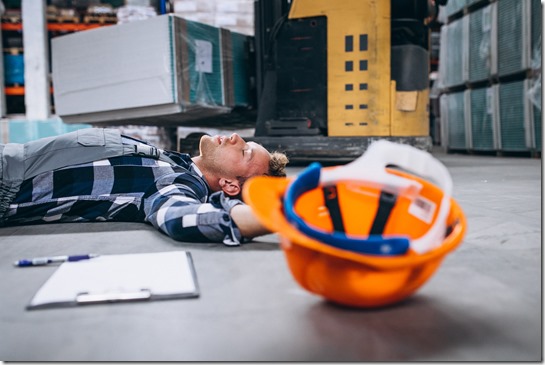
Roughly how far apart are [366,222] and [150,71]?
13.5 ft

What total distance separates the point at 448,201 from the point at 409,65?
14.5ft

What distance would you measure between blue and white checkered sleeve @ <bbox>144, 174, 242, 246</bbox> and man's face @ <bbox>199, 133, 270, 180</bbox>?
232mm

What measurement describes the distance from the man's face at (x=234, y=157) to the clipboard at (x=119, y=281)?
2.40 ft

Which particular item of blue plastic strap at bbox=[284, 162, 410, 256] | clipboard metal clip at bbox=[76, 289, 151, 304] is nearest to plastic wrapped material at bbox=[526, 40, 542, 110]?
blue plastic strap at bbox=[284, 162, 410, 256]

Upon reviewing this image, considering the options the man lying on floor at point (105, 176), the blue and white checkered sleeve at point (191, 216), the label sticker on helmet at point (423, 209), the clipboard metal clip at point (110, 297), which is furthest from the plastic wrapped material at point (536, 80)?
the clipboard metal clip at point (110, 297)

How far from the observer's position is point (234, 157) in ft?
7.38

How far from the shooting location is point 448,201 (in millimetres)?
1067

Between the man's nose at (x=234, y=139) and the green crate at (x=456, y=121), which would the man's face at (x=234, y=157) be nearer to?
the man's nose at (x=234, y=139)

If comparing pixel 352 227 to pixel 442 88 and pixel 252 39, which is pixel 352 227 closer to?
pixel 252 39

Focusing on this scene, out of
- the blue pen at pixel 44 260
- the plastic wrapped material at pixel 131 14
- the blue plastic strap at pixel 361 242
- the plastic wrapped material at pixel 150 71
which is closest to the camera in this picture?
the blue plastic strap at pixel 361 242

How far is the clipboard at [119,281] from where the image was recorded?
121 cm

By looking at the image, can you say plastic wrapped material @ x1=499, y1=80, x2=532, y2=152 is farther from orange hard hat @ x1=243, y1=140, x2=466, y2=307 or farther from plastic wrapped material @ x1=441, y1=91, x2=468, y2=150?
orange hard hat @ x1=243, y1=140, x2=466, y2=307

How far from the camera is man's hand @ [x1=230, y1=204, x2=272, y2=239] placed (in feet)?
5.79

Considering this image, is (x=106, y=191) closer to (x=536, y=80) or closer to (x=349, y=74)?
(x=349, y=74)
